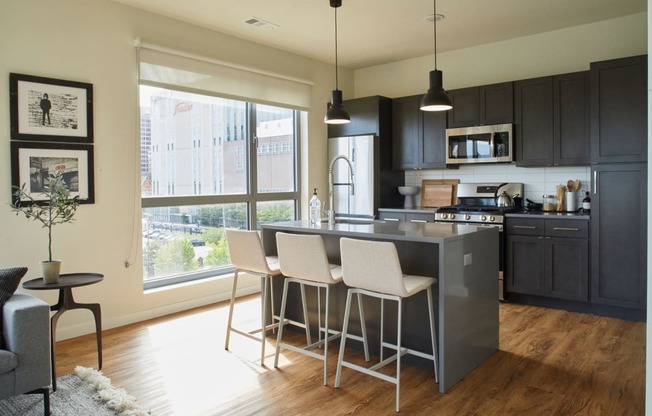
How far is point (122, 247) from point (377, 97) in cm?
339

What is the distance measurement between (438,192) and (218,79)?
2.95 metres

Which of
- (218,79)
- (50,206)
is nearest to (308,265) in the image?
(50,206)

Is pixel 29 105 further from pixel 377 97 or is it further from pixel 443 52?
pixel 443 52

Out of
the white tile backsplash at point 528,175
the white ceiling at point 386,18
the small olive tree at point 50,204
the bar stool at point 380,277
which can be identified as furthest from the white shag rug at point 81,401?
the white tile backsplash at point 528,175

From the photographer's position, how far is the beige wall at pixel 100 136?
358 cm

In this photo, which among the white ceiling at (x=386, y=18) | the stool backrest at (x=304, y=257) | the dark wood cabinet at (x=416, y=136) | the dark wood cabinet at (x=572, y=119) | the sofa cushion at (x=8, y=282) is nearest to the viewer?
the sofa cushion at (x=8, y=282)

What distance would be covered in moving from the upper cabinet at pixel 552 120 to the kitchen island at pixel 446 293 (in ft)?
6.38

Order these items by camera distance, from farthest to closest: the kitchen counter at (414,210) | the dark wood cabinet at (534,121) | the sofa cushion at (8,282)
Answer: the kitchen counter at (414,210)
the dark wood cabinet at (534,121)
the sofa cushion at (8,282)

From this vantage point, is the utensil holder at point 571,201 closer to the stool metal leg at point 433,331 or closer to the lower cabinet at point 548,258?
the lower cabinet at point 548,258

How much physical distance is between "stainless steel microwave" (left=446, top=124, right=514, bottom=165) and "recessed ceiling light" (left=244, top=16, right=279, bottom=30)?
228 centimetres

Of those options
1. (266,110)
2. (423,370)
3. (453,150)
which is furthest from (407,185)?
(423,370)

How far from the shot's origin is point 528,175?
523 cm

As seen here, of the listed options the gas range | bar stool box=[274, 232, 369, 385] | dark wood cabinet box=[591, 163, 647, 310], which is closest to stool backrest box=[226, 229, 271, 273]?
bar stool box=[274, 232, 369, 385]

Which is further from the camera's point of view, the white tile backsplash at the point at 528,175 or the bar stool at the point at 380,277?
the white tile backsplash at the point at 528,175
